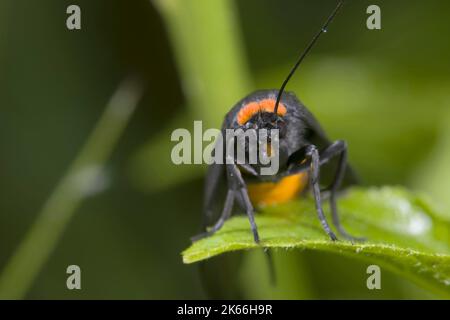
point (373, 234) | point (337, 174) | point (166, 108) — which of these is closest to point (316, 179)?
point (337, 174)

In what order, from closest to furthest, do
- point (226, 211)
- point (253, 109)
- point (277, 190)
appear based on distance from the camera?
1. point (253, 109)
2. point (226, 211)
3. point (277, 190)

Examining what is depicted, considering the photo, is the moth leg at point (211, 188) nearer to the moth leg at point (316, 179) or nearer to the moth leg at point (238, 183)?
the moth leg at point (238, 183)

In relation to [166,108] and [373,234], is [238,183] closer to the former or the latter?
[373,234]

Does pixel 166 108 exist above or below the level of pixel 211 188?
above

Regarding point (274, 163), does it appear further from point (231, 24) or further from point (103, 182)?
point (103, 182)

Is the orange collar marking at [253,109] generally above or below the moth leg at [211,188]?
above

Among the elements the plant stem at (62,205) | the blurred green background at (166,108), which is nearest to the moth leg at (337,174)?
the blurred green background at (166,108)
